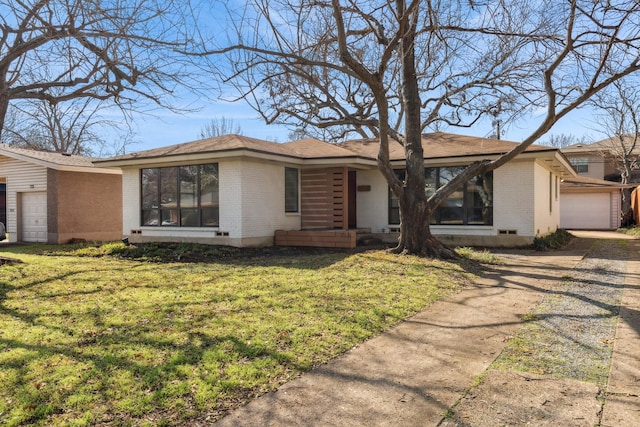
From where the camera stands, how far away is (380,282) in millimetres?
8086

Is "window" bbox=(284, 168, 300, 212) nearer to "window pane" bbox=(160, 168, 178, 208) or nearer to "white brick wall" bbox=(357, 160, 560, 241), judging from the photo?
"window pane" bbox=(160, 168, 178, 208)

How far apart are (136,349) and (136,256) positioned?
859cm

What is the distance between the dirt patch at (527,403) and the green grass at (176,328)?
141 cm

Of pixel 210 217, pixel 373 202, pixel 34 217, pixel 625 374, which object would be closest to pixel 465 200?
pixel 373 202

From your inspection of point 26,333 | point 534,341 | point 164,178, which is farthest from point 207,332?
point 164,178

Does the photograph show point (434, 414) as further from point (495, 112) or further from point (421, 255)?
point (495, 112)

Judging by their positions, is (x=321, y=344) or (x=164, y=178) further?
(x=164, y=178)

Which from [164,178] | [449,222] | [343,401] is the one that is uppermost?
[164,178]

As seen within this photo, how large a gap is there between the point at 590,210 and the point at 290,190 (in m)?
20.9

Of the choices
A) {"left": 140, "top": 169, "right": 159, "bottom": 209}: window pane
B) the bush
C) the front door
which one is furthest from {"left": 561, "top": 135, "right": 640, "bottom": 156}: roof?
{"left": 140, "top": 169, "right": 159, "bottom": 209}: window pane

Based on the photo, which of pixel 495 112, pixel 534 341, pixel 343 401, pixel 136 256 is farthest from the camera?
pixel 495 112

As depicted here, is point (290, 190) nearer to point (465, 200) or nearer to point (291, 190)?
point (291, 190)

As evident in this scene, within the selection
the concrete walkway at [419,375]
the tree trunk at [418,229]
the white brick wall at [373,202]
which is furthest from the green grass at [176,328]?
the white brick wall at [373,202]

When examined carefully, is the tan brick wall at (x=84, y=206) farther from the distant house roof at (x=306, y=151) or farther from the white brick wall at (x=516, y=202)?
the white brick wall at (x=516, y=202)
